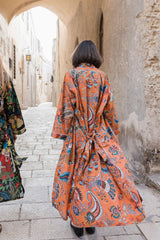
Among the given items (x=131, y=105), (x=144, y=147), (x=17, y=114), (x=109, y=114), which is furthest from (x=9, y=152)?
(x=131, y=105)

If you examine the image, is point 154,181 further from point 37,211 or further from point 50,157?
point 50,157

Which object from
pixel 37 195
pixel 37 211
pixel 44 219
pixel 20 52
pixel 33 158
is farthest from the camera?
pixel 20 52

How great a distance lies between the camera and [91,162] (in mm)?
1717

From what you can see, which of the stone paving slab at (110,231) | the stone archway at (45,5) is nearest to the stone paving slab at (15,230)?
the stone paving slab at (110,231)

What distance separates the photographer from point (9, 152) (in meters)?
1.88

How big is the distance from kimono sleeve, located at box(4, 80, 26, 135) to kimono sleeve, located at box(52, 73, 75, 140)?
0.38 m

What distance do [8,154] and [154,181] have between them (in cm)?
174

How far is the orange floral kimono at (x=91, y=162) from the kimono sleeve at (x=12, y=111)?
0.38 meters

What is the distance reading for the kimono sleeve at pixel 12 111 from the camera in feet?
6.32

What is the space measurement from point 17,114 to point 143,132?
1.72 m

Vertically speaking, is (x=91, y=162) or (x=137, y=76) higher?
(x=137, y=76)

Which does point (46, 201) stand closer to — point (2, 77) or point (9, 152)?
point (9, 152)

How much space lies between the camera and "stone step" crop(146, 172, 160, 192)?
2.68 m

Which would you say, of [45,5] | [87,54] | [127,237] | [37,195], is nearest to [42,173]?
[37,195]
